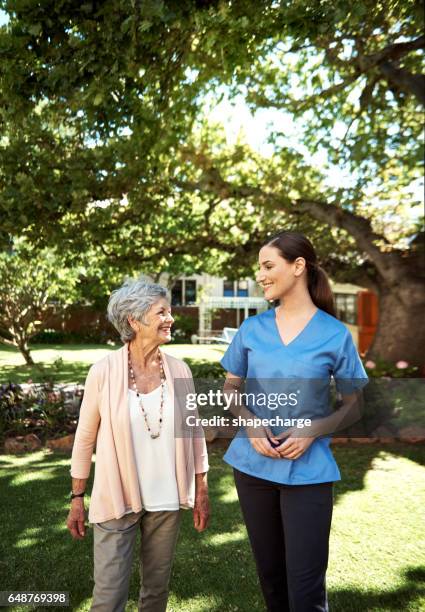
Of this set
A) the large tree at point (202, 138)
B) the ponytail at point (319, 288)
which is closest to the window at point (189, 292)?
the large tree at point (202, 138)

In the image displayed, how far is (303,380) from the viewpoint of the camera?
259 centimetres

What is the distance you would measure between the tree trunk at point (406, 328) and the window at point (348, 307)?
43.0 ft

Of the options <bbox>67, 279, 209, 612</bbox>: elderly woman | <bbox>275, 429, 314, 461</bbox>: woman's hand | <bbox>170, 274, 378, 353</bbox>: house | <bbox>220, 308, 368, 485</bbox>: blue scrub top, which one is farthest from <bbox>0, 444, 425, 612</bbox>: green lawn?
<bbox>170, 274, 378, 353</bbox>: house

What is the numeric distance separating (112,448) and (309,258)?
138cm

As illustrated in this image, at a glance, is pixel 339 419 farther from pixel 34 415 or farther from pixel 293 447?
pixel 34 415

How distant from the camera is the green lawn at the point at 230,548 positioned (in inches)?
157

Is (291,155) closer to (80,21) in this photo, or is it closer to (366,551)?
(80,21)

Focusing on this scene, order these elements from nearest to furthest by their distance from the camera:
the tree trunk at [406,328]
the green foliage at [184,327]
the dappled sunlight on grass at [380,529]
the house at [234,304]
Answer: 1. the dappled sunlight on grass at [380,529]
2. the tree trunk at [406,328]
3. the house at [234,304]
4. the green foliage at [184,327]

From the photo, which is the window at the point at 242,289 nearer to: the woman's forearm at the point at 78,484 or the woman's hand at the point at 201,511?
the woman's hand at the point at 201,511

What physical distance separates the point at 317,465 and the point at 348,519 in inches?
133

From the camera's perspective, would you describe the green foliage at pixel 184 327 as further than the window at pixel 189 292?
No

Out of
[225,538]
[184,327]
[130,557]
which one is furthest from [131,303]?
[184,327]

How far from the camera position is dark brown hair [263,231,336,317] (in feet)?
8.90

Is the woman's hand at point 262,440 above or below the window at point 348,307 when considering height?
below
